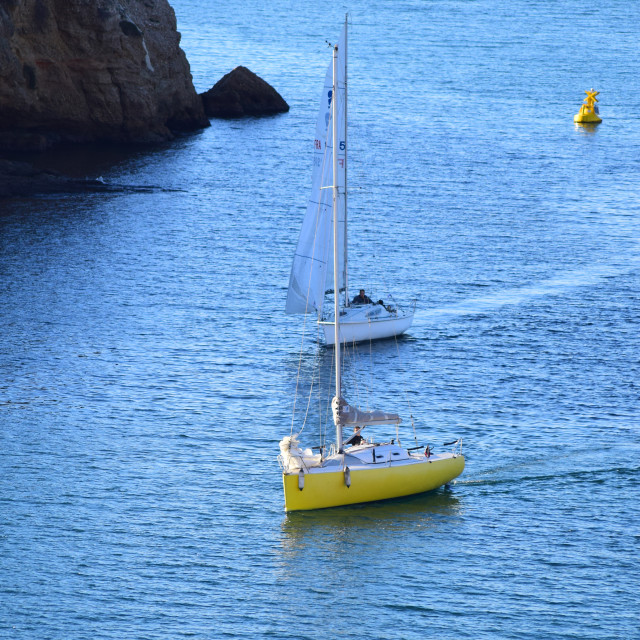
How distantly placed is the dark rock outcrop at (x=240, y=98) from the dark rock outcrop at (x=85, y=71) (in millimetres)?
15754

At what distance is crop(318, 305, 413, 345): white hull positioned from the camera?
74.2 meters

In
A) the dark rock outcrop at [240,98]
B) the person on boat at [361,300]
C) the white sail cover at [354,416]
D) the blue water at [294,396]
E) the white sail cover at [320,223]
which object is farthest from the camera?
the dark rock outcrop at [240,98]

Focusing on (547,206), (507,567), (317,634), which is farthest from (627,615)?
(547,206)

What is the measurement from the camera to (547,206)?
11119 cm

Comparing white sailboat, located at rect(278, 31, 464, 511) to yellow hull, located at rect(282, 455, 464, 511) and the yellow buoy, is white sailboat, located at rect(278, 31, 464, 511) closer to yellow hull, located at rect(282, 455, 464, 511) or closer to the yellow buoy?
yellow hull, located at rect(282, 455, 464, 511)

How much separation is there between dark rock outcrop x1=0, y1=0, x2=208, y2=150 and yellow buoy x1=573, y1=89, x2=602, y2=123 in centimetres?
5109

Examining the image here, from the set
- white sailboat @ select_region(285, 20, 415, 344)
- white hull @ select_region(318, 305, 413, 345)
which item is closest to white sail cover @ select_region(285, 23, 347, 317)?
white sailboat @ select_region(285, 20, 415, 344)

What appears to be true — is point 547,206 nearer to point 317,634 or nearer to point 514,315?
point 514,315

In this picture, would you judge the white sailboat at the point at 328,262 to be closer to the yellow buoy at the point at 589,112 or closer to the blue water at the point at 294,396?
the blue water at the point at 294,396

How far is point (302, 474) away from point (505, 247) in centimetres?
5056

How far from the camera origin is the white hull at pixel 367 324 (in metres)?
74.2

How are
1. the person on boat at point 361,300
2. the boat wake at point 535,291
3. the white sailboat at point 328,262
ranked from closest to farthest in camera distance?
1. the white sailboat at point 328,262
2. the person on boat at point 361,300
3. the boat wake at point 535,291

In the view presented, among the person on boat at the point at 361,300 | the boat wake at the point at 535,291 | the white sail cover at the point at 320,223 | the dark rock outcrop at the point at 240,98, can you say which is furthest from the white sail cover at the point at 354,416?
the dark rock outcrop at the point at 240,98

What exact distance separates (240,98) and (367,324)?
80286 millimetres
